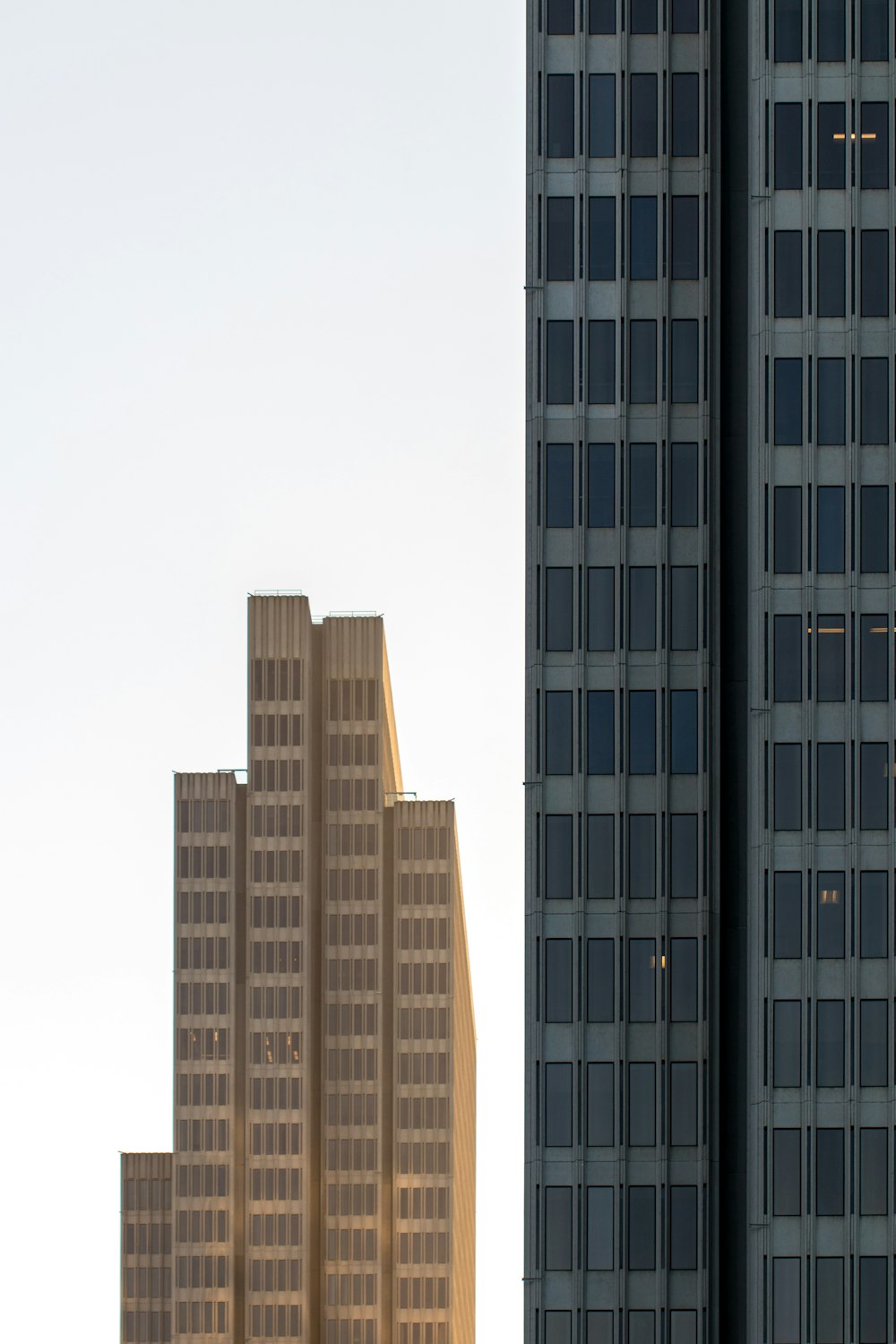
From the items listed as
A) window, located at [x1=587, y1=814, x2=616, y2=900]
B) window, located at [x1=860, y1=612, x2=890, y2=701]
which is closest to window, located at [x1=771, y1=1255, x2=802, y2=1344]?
window, located at [x1=587, y1=814, x2=616, y2=900]

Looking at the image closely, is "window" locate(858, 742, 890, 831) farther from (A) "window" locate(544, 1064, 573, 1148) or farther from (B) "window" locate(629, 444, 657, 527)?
(A) "window" locate(544, 1064, 573, 1148)

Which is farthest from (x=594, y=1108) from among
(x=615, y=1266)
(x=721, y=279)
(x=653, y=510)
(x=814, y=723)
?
(x=721, y=279)

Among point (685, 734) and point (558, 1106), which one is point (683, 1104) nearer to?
point (558, 1106)

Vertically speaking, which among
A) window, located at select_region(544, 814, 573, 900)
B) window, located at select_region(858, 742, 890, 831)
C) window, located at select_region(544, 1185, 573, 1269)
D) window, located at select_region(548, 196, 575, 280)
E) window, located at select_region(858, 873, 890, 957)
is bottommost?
window, located at select_region(544, 1185, 573, 1269)

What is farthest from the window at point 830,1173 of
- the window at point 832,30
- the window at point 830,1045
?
the window at point 832,30

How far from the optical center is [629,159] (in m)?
99.5

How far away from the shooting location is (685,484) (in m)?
98.6

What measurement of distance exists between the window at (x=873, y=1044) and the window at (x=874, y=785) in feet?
25.0

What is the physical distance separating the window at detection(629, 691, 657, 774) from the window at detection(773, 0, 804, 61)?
29.1 metres

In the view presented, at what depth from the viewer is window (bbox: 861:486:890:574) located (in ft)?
309

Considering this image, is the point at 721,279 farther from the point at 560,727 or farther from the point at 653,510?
the point at 560,727

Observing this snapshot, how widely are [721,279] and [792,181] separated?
600cm

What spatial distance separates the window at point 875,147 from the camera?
9575 centimetres

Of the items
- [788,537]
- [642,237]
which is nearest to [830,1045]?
[788,537]
